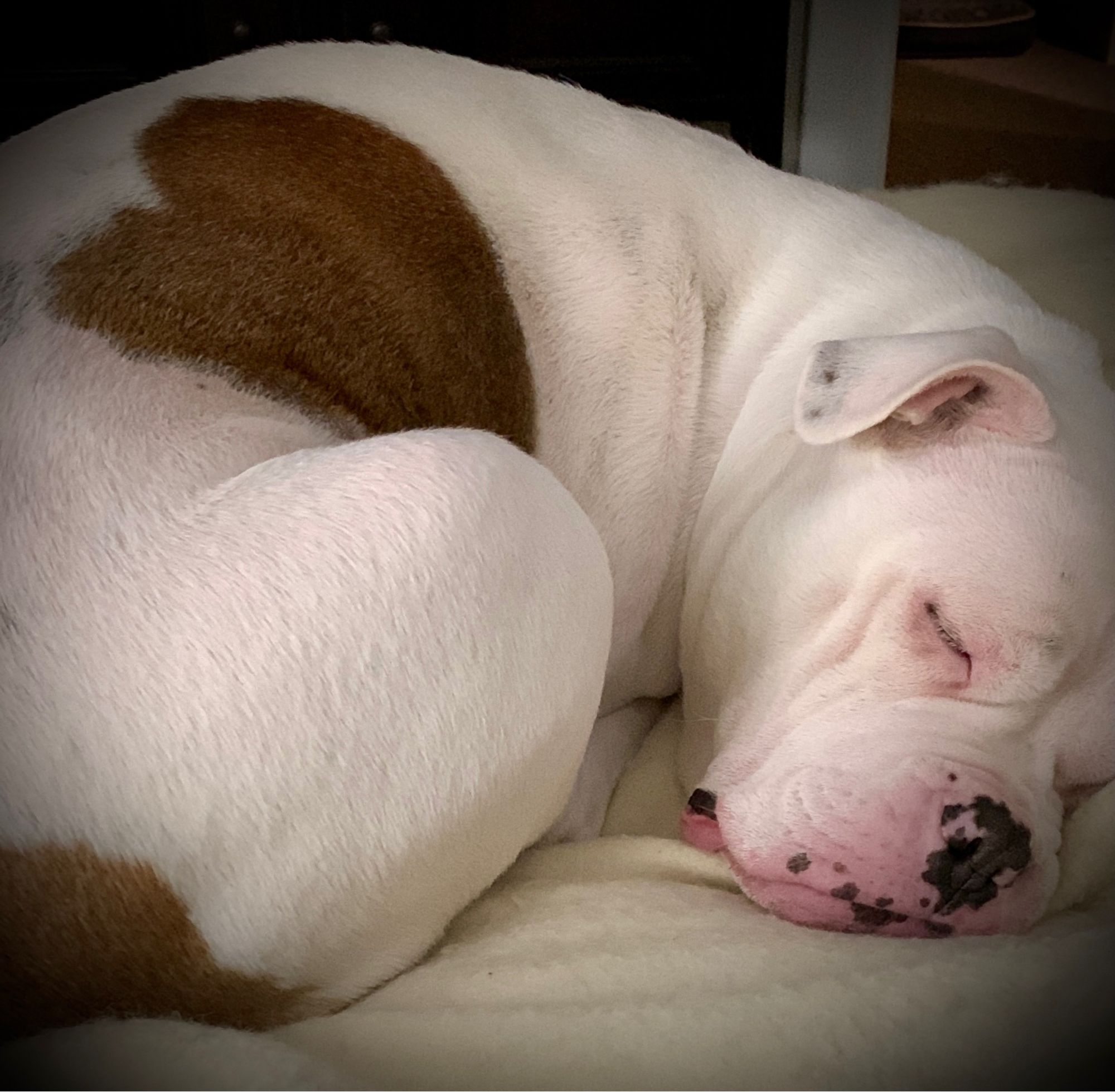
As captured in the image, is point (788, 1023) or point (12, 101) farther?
point (12, 101)

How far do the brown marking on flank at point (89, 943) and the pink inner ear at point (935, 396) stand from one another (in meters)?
0.94

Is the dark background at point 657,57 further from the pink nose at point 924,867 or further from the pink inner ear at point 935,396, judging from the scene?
the pink nose at point 924,867

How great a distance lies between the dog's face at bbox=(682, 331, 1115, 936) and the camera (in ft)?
3.88

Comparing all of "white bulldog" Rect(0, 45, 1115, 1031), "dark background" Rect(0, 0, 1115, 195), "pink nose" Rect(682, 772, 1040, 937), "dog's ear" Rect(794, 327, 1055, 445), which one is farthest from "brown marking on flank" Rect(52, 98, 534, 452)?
"dark background" Rect(0, 0, 1115, 195)

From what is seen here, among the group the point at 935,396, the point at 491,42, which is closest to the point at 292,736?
the point at 935,396

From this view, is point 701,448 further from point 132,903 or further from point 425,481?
point 132,903

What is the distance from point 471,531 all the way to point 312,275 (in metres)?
0.46

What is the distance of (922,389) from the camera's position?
1.27m

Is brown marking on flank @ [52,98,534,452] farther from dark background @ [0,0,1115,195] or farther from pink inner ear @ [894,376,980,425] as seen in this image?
dark background @ [0,0,1115,195]

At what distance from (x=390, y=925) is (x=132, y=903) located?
10.0 inches

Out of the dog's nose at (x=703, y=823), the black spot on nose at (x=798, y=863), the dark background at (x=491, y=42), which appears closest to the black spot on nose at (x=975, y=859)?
the black spot on nose at (x=798, y=863)

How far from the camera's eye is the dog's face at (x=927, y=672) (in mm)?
1184

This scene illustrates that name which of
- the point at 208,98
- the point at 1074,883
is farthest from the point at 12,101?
the point at 1074,883

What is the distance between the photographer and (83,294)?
1.23 meters
